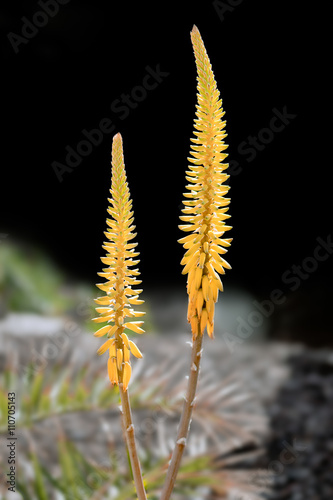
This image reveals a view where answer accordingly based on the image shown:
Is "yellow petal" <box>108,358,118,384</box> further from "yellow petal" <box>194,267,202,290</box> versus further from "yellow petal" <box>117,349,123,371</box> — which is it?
"yellow petal" <box>194,267,202,290</box>

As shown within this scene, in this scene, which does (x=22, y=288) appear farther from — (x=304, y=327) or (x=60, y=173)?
(x=304, y=327)

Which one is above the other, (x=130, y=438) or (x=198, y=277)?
(x=198, y=277)

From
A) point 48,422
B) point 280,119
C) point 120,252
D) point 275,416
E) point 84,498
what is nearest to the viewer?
Answer: point 120,252

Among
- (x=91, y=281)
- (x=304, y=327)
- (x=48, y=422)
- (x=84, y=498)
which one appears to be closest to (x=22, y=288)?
(x=91, y=281)

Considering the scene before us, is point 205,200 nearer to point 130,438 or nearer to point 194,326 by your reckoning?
point 194,326

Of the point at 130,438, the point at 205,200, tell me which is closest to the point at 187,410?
the point at 130,438

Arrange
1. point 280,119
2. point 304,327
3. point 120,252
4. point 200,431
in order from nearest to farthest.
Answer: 1. point 120,252
2. point 200,431
3. point 280,119
4. point 304,327

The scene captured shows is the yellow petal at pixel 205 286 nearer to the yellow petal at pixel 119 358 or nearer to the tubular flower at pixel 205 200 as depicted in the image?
the tubular flower at pixel 205 200
